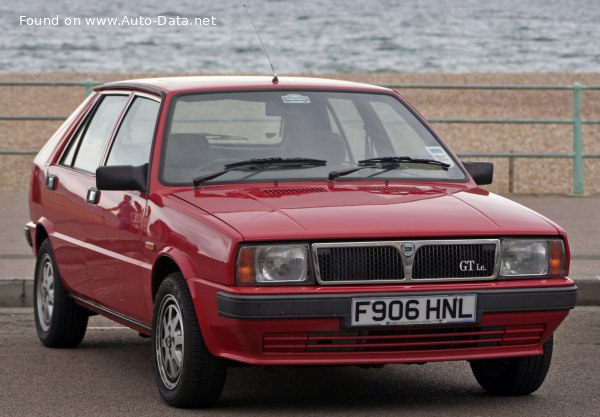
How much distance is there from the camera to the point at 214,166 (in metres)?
7.32

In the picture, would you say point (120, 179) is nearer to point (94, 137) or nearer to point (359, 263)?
point (94, 137)

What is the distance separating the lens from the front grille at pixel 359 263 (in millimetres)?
6328

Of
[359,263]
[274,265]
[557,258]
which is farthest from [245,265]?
[557,258]

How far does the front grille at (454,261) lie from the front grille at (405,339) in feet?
0.78

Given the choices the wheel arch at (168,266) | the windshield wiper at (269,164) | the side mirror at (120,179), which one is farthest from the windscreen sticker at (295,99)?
the wheel arch at (168,266)

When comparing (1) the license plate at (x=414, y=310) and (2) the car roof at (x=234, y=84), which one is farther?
(2) the car roof at (x=234, y=84)

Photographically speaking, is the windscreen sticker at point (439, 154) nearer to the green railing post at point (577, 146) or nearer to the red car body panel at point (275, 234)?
the red car body panel at point (275, 234)

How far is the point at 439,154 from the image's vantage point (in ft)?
25.3

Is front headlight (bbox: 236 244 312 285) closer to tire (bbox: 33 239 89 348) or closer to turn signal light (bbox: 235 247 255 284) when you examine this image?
turn signal light (bbox: 235 247 255 284)

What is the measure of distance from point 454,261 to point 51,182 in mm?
3150

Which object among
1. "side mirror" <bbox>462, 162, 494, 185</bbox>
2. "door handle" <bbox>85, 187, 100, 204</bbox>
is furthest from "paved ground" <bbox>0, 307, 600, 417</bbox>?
"side mirror" <bbox>462, 162, 494, 185</bbox>

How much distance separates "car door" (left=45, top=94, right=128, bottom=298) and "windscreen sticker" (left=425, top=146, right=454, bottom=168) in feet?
5.75

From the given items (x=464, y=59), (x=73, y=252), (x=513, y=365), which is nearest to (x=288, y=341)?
(x=513, y=365)

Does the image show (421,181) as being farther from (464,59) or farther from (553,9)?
(553,9)
